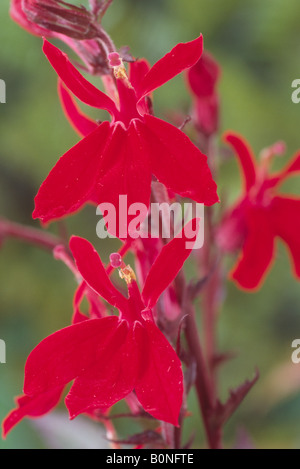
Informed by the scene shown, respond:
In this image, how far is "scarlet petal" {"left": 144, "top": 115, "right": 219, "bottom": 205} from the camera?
0.94ft

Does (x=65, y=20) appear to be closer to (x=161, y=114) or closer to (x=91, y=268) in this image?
(x=91, y=268)

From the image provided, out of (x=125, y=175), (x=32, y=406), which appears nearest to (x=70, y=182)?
(x=125, y=175)

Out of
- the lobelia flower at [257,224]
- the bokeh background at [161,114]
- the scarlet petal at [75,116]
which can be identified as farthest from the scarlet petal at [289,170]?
the bokeh background at [161,114]

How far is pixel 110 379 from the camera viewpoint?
0.31 metres

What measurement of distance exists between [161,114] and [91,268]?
61 centimetres

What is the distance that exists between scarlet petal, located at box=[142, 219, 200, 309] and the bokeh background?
55cm

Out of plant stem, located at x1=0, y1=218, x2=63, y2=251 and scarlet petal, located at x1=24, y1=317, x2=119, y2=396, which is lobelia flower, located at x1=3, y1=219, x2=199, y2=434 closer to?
scarlet petal, located at x1=24, y1=317, x2=119, y2=396

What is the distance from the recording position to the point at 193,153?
11.6 inches

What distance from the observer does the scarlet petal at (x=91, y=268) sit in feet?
1.07

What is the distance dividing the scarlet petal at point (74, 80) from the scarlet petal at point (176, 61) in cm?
3

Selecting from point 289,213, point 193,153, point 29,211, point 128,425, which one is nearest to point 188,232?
point 193,153

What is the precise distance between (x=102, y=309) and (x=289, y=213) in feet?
0.55

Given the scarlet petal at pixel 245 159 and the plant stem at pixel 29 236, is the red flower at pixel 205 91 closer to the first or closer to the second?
the scarlet petal at pixel 245 159
